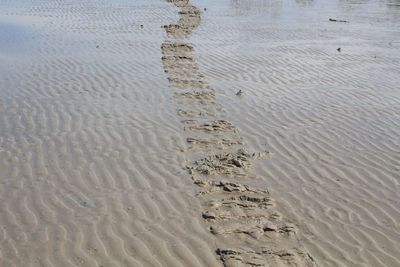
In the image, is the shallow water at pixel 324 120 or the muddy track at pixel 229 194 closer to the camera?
the muddy track at pixel 229 194

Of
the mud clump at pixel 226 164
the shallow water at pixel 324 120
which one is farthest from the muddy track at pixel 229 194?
the shallow water at pixel 324 120

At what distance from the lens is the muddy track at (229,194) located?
539 centimetres

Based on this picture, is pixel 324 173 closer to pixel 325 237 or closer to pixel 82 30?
pixel 325 237

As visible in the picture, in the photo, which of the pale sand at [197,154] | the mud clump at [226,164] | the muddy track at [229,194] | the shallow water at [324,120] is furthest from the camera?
the mud clump at [226,164]

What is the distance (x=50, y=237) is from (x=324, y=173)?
156 inches

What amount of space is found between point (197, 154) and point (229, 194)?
1.38 m

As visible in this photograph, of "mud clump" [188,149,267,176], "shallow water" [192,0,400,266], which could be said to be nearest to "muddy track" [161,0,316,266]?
"mud clump" [188,149,267,176]

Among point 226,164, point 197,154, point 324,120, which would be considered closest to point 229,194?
point 226,164

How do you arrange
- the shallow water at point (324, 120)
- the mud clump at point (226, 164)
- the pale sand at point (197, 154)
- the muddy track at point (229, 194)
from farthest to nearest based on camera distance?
1. the mud clump at point (226, 164)
2. the shallow water at point (324, 120)
3. the pale sand at point (197, 154)
4. the muddy track at point (229, 194)

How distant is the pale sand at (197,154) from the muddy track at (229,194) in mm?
24

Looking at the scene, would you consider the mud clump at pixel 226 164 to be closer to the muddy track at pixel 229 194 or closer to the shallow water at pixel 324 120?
the muddy track at pixel 229 194

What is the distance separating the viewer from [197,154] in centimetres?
793

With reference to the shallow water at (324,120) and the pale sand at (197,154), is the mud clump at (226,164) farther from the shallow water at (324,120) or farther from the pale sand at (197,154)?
the shallow water at (324,120)

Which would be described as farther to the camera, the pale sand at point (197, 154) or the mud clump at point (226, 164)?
the mud clump at point (226, 164)
